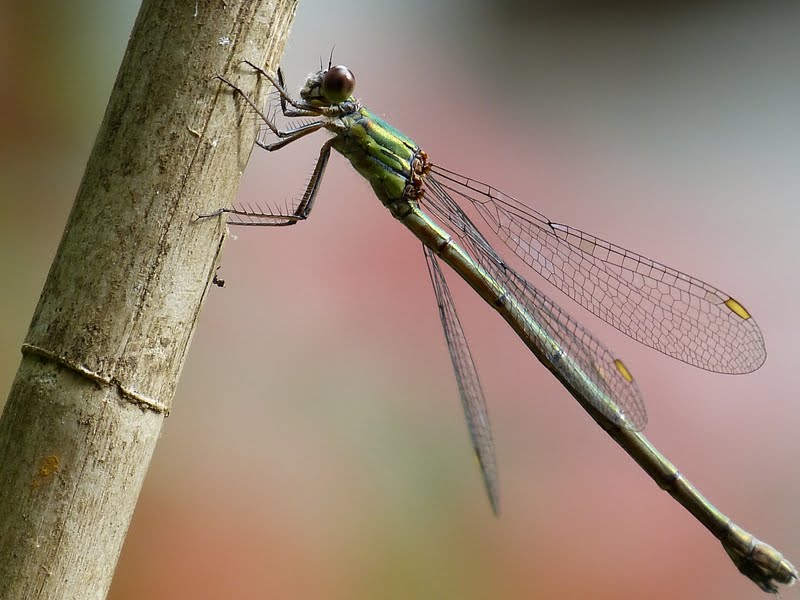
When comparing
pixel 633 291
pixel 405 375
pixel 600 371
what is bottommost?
pixel 405 375

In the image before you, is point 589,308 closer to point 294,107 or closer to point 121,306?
point 294,107

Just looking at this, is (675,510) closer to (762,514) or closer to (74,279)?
(762,514)

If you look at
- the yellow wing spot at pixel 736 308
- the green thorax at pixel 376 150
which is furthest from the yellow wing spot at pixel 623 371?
the green thorax at pixel 376 150

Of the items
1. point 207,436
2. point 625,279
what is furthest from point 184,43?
point 207,436

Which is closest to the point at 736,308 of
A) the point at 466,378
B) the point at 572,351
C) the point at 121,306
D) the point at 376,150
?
the point at 572,351

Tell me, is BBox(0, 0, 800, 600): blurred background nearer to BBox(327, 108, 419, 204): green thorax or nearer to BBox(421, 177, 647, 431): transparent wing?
BBox(327, 108, 419, 204): green thorax

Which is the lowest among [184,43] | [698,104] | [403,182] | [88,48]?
[184,43]
